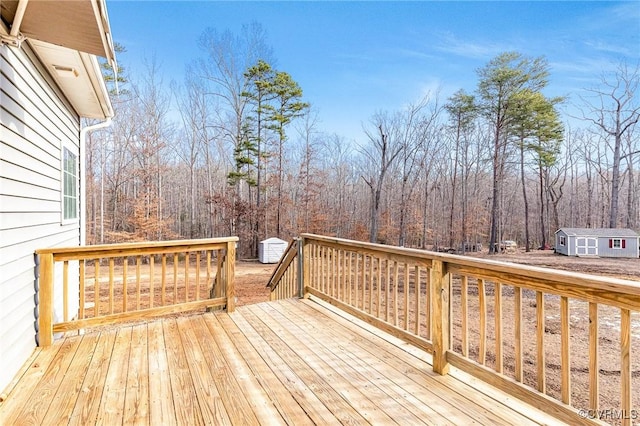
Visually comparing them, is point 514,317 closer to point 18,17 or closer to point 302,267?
point 302,267

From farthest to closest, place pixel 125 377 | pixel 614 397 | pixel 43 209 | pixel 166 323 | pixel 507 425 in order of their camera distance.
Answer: pixel 614 397 → pixel 166 323 → pixel 43 209 → pixel 125 377 → pixel 507 425

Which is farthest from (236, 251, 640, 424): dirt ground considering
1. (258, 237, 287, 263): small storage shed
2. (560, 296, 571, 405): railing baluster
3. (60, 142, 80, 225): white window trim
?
(60, 142, 80, 225): white window trim

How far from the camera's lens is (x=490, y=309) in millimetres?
7617

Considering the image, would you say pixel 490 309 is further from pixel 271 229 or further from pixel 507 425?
pixel 271 229

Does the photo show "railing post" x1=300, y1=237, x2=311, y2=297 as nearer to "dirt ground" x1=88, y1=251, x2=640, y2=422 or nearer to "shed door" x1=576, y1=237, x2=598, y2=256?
"dirt ground" x1=88, y1=251, x2=640, y2=422

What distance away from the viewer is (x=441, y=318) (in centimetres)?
238

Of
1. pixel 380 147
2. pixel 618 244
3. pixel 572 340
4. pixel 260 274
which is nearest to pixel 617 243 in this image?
pixel 618 244

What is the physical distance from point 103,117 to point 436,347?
590cm

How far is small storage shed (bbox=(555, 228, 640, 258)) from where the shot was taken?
16.8 m

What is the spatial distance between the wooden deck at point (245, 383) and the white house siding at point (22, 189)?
0.32 meters

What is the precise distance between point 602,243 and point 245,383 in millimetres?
21852

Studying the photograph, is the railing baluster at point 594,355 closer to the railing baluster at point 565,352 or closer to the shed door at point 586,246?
the railing baluster at point 565,352

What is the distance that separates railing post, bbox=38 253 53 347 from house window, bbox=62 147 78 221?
1551 mm

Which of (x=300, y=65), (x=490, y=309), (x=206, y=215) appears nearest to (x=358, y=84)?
(x=300, y=65)
